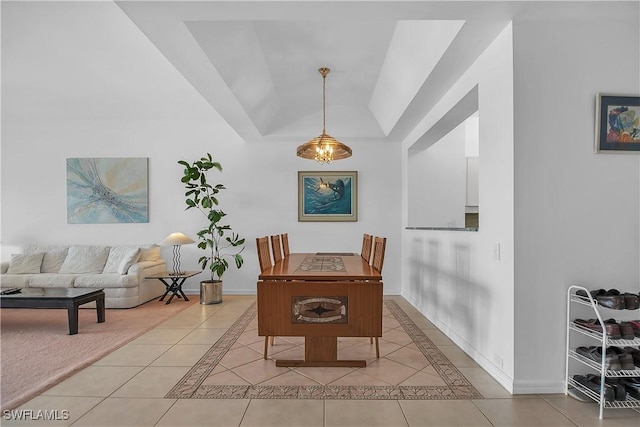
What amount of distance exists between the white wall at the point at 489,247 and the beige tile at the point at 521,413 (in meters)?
0.18

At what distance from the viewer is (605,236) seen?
8.02 ft

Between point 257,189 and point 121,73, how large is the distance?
2.39 m

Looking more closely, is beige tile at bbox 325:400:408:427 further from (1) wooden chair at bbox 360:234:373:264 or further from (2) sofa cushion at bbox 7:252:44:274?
(2) sofa cushion at bbox 7:252:44:274

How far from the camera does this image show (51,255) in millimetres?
5398

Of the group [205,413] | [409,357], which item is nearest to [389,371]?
[409,357]

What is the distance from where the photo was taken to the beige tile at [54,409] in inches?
81.7

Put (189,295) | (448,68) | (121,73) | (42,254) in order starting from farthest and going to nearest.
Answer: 1. (189,295)
2. (42,254)
3. (121,73)
4. (448,68)

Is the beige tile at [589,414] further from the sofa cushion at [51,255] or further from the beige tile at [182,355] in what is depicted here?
the sofa cushion at [51,255]

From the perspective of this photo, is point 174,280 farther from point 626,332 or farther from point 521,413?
point 626,332

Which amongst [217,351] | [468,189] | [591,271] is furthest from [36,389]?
[468,189]

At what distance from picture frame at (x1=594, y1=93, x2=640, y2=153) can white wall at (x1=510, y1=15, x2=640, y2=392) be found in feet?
0.15

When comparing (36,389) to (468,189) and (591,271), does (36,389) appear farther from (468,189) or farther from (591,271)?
(468,189)

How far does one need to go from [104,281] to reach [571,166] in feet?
16.8

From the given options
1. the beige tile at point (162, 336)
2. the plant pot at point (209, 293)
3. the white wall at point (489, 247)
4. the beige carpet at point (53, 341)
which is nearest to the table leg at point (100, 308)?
the beige carpet at point (53, 341)
